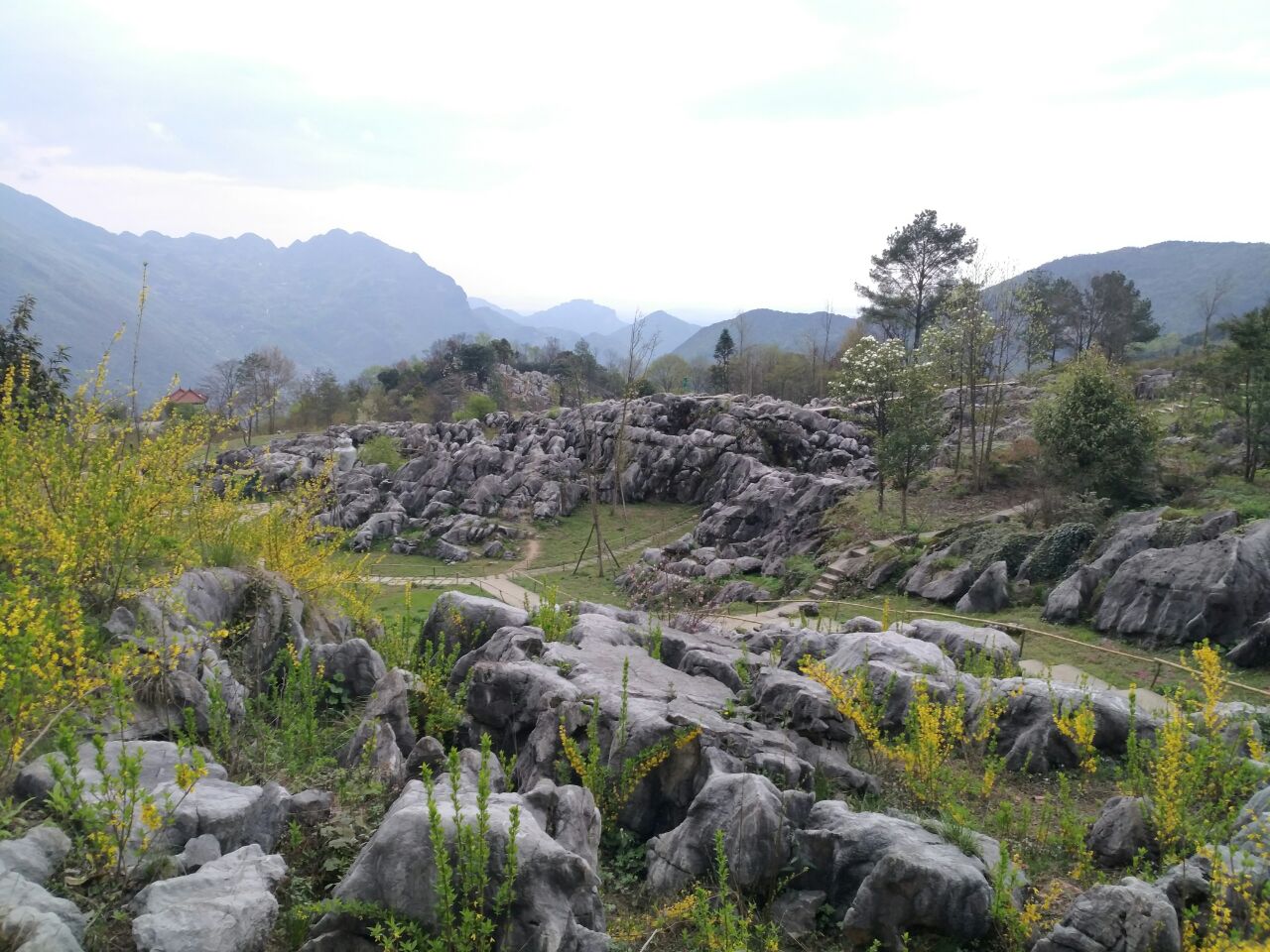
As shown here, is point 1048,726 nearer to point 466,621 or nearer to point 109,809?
point 466,621

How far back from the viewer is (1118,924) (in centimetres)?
415

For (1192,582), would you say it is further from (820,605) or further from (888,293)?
(888,293)

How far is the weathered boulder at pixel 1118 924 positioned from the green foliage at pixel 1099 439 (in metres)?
19.4

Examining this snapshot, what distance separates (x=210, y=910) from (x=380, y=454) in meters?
44.6

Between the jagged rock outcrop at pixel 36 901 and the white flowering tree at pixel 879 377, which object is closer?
the jagged rock outcrop at pixel 36 901

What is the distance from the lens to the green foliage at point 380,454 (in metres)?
45.6

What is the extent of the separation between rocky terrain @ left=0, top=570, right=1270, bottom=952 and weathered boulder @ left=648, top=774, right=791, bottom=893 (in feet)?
0.05

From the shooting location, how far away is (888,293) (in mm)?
59094

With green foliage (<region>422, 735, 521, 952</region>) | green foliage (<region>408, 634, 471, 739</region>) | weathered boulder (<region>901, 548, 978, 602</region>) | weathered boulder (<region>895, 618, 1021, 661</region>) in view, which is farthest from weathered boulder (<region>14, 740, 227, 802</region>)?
weathered boulder (<region>901, 548, 978, 602</region>)

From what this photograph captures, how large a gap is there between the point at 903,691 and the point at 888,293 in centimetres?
5574

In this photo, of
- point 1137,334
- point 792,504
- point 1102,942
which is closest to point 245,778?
point 1102,942

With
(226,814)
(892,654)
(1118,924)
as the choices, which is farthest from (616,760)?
(892,654)

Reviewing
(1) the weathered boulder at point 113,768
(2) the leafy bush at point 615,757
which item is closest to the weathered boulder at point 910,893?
(2) the leafy bush at point 615,757

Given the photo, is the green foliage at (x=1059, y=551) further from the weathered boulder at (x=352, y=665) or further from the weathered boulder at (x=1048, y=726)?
the weathered boulder at (x=352, y=665)
